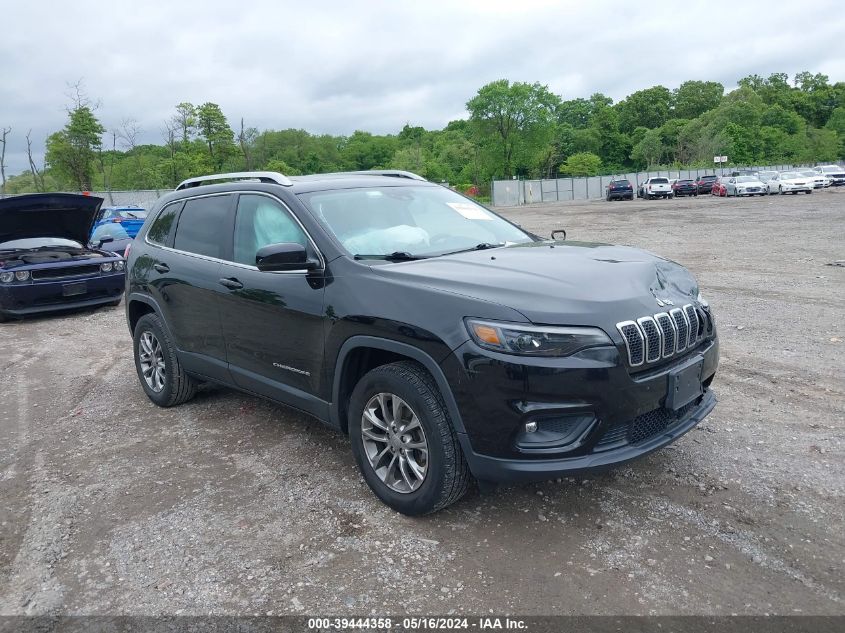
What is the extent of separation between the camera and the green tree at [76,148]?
4212 cm

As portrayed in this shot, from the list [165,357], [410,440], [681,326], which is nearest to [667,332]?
[681,326]

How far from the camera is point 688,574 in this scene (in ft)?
9.61

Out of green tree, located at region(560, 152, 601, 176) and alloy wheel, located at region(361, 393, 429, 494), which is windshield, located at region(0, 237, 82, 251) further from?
green tree, located at region(560, 152, 601, 176)

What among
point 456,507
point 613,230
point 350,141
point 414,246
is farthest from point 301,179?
point 350,141

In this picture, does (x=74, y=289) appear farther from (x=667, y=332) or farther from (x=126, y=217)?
(x=126, y=217)

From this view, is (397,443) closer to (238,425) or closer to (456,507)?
(456,507)

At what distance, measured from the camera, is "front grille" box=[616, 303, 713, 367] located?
3072mm

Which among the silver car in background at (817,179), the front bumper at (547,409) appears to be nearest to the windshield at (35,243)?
the front bumper at (547,409)

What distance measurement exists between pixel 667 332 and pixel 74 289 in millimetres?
9521

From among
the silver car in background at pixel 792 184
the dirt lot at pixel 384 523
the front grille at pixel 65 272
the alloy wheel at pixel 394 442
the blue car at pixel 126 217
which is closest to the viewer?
the dirt lot at pixel 384 523

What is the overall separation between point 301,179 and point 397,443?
2.05 metres

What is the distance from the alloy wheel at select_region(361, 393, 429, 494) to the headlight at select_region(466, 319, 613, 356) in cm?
64

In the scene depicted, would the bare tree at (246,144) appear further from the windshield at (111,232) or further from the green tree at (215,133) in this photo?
the windshield at (111,232)

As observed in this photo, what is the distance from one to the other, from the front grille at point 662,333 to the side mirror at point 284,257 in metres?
1.76
